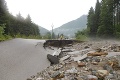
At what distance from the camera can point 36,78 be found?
22.4ft

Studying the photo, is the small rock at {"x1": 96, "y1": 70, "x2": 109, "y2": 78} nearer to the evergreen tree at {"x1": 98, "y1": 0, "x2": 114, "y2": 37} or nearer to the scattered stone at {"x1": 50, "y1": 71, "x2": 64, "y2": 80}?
the scattered stone at {"x1": 50, "y1": 71, "x2": 64, "y2": 80}

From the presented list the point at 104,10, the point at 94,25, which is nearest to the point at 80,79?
the point at 104,10

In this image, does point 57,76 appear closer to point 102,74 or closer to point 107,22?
point 102,74

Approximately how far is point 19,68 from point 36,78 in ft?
4.44

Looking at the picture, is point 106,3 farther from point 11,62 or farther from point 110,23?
point 11,62

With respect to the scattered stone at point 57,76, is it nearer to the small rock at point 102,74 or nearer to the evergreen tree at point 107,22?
the small rock at point 102,74

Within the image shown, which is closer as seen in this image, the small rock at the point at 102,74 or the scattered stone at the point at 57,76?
the small rock at the point at 102,74

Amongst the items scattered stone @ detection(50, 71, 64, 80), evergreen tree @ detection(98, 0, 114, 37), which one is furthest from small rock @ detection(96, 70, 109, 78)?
evergreen tree @ detection(98, 0, 114, 37)

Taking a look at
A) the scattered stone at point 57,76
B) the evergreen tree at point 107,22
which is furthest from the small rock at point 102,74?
the evergreen tree at point 107,22

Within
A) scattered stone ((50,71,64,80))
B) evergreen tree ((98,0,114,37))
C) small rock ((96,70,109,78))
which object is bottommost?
scattered stone ((50,71,64,80))

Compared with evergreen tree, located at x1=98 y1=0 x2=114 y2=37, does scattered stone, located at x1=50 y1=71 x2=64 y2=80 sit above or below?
below

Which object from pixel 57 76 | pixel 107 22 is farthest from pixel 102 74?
pixel 107 22

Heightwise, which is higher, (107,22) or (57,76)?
(107,22)

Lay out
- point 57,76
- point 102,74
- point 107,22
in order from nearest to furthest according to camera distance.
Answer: point 102,74 < point 57,76 < point 107,22
